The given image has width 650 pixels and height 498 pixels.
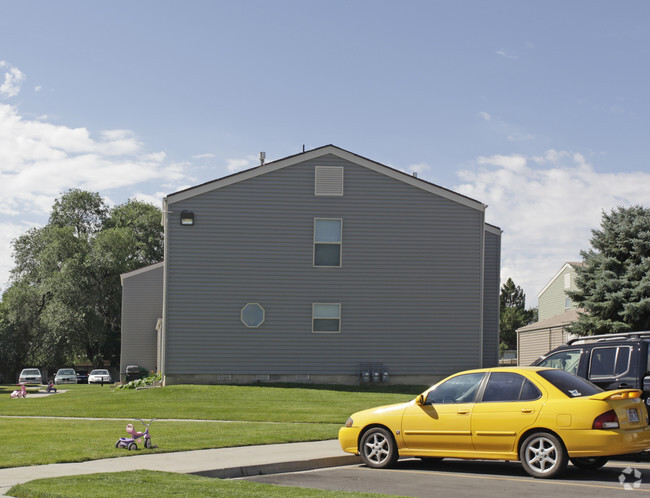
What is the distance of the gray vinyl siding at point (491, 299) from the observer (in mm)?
29953

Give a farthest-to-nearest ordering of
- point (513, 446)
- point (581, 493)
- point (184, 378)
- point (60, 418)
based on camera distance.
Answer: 1. point (184, 378)
2. point (60, 418)
3. point (513, 446)
4. point (581, 493)

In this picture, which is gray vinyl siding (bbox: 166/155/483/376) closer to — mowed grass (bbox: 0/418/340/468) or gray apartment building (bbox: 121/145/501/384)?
gray apartment building (bbox: 121/145/501/384)

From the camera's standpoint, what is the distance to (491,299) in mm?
30172

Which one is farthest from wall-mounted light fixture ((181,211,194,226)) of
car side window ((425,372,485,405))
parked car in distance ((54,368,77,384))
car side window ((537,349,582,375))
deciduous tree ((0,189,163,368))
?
deciduous tree ((0,189,163,368))

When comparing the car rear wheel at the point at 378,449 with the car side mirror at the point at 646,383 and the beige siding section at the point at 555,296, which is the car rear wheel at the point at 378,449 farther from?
the beige siding section at the point at 555,296

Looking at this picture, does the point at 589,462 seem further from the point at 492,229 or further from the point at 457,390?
A: the point at 492,229

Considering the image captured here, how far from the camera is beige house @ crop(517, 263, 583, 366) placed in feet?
141

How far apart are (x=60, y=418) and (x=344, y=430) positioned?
31.7ft

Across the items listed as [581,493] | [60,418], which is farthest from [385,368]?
[581,493]

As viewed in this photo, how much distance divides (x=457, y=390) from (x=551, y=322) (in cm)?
3516

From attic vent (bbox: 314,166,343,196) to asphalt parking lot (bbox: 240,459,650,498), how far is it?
16.9 meters

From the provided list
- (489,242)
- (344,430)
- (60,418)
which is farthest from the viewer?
(489,242)

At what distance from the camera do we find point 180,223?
1097 inches

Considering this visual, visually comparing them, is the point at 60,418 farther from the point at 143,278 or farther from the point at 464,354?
the point at 143,278
